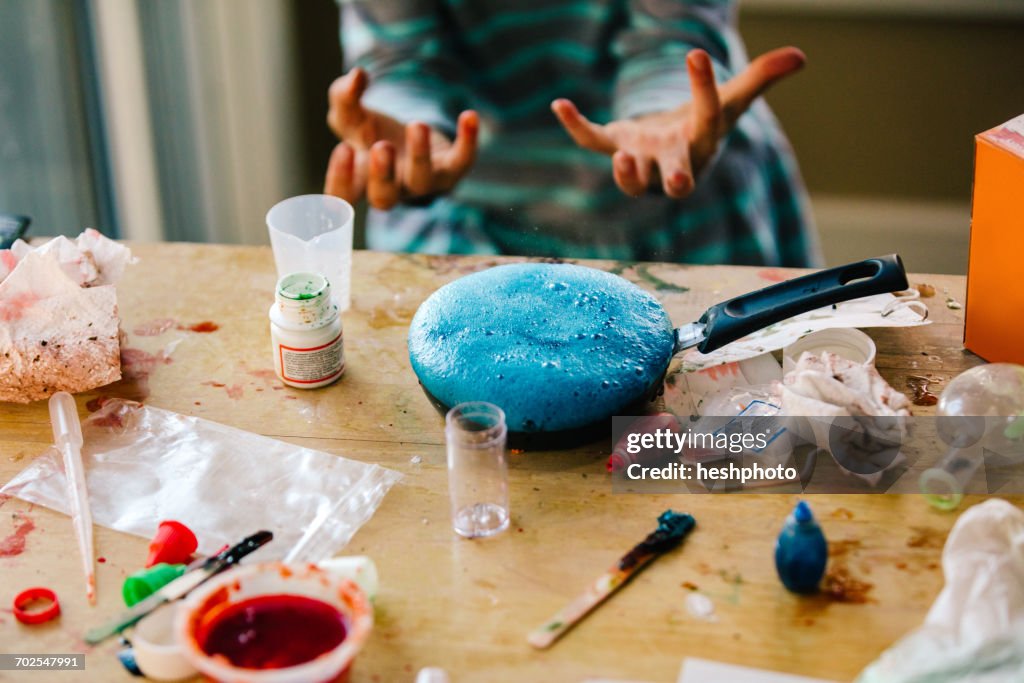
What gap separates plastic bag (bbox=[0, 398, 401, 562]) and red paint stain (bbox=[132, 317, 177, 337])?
185mm

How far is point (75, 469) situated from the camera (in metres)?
0.99

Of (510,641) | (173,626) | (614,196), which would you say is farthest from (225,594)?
(614,196)

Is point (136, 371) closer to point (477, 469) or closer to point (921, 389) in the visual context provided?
point (477, 469)

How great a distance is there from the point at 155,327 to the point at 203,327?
6 centimetres

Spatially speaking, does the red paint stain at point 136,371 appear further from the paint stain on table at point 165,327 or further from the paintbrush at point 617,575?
the paintbrush at point 617,575

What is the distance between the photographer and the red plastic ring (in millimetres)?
833

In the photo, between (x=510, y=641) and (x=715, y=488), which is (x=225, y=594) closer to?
(x=510, y=641)

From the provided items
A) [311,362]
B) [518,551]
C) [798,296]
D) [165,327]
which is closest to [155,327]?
[165,327]

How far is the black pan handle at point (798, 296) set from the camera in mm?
1040

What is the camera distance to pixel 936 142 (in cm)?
243

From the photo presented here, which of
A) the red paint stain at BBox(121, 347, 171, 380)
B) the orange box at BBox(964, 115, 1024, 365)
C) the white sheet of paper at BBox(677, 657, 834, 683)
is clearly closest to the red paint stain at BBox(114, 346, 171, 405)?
the red paint stain at BBox(121, 347, 171, 380)

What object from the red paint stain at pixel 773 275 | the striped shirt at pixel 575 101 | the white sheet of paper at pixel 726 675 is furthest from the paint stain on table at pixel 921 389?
the striped shirt at pixel 575 101

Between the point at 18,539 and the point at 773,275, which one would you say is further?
the point at 773,275

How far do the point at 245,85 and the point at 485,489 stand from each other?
1720 millimetres
